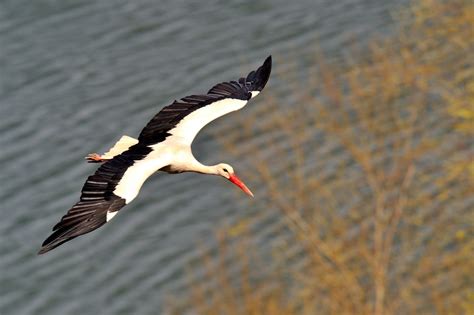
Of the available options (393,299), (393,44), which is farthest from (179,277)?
(393,44)

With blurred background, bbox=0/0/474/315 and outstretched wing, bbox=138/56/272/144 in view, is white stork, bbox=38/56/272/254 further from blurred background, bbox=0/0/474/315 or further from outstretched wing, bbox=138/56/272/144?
blurred background, bbox=0/0/474/315

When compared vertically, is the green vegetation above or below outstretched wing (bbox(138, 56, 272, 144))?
below

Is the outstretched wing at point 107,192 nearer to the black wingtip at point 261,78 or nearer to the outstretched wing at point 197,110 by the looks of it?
the outstretched wing at point 197,110

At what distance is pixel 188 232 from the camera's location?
2745 cm

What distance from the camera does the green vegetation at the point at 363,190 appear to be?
75.7 ft

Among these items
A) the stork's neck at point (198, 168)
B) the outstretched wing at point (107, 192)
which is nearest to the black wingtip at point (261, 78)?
the stork's neck at point (198, 168)

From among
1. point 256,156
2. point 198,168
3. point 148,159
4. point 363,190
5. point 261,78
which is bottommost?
point 363,190

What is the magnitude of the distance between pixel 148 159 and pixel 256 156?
810 cm

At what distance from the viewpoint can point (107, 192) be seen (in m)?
18.8

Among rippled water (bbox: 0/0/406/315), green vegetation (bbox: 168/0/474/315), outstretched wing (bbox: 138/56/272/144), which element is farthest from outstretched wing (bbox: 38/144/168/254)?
rippled water (bbox: 0/0/406/315)

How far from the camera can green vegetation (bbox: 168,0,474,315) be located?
23.1 metres

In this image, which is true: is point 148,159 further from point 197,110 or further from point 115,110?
point 115,110

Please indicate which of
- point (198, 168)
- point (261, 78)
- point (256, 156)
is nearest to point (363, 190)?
point (256, 156)

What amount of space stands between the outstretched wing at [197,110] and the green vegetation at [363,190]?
730 mm
